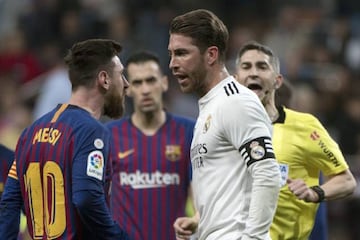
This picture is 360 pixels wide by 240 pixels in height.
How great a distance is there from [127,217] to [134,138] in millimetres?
685

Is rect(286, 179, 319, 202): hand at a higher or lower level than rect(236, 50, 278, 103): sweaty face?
lower

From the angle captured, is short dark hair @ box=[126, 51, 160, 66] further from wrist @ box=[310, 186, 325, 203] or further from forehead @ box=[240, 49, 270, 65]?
wrist @ box=[310, 186, 325, 203]

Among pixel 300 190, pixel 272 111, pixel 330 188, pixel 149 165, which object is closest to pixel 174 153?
pixel 149 165

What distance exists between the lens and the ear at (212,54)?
5734 mm

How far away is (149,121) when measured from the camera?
27.1 feet

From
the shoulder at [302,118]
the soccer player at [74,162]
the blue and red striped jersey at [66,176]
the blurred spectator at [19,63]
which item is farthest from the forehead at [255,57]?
the blurred spectator at [19,63]

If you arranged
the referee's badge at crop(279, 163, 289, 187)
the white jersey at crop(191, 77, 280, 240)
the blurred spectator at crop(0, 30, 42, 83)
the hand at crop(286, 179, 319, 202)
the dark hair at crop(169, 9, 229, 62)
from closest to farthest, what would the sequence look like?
the white jersey at crop(191, 77, 280, 240), the dark hair at crop(169, 9, 229, 62), the hand at crop(286, 179, 319, 202), the referee's badge at crop(279, 163, 289, 187), the blurred spectator at crop(0, 30, 42, 83)

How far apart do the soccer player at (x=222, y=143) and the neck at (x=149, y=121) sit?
2.41 m

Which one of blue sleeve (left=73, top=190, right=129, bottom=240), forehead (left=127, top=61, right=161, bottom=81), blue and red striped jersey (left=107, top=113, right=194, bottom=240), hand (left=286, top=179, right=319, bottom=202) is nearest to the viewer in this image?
blue sleeve (left=73, top=190, right=129, bottom=240)

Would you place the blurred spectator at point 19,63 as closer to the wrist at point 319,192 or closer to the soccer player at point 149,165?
the soccer player at point 149,165

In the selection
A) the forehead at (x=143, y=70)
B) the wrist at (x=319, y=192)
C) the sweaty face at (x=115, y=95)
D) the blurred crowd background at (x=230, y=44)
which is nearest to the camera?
the sweaty face at (x=115, y=95)

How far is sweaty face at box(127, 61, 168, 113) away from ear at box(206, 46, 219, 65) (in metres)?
2.47

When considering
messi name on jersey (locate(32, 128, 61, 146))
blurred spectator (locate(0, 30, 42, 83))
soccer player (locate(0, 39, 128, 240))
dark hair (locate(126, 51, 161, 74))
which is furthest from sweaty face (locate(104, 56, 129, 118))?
blurred spectator (locate(0, 30, 42, 83))

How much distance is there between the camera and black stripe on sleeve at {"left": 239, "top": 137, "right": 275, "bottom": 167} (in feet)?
17.5
